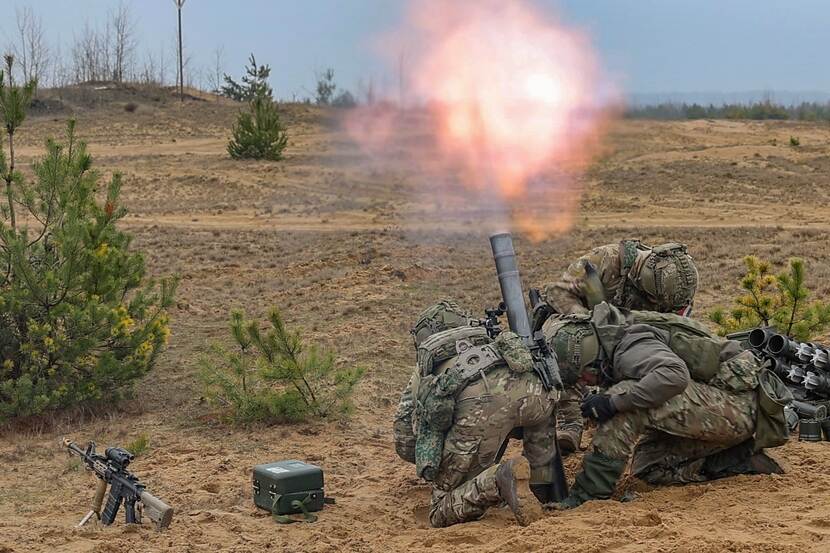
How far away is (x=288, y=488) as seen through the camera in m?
6.87

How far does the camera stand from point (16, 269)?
944cm

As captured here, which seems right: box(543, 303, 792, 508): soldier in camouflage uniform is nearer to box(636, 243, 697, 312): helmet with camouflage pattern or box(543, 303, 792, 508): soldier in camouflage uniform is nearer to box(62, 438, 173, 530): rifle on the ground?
box(636, 243, 697, 312): helmet with camouflage pattern

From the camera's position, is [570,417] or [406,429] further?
[570,417]

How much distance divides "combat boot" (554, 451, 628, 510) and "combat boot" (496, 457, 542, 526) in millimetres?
456

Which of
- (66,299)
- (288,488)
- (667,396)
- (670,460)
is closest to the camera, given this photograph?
(667,396)

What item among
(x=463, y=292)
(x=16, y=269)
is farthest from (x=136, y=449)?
(x=463, y=292)

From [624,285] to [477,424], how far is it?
9.23ft

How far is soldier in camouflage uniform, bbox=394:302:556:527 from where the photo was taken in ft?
21.4

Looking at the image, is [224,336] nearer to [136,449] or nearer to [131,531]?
[136,449]

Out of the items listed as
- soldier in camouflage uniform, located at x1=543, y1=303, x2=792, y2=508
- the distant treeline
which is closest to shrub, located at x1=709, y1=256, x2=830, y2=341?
soldier in camouflage uniform, located at x1=543, y1=303, x2=792, y2=508

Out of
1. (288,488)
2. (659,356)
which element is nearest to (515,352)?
(659,356)

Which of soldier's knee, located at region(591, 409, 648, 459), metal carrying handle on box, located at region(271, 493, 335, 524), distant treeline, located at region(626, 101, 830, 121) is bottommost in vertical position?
metal carrying handle on box, located at region(271, 493, 335, 524)

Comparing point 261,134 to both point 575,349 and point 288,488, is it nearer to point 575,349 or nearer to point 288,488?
point 288,488

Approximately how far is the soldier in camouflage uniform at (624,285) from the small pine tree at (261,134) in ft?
87.1
